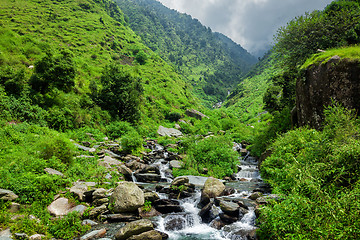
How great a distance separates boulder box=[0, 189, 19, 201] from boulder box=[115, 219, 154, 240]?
6.10m

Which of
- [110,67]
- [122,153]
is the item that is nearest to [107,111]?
[110,67]

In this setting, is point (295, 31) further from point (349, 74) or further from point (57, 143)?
point (57, 143)

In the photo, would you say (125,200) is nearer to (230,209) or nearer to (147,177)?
(230,209)

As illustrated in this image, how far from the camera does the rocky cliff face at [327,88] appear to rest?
49.7ft

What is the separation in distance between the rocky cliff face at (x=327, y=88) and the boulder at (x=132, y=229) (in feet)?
52.7

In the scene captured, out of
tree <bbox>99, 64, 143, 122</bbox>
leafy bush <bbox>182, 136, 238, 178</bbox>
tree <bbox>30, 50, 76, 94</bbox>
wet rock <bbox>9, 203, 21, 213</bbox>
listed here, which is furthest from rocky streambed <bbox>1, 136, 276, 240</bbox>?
tree <bbox>99, 64, 143, 122</bbox>

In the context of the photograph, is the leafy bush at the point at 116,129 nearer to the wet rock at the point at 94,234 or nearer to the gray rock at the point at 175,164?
the gray rock at the point at 175,164

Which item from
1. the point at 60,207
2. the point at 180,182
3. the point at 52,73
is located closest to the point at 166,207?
the point at 180,182

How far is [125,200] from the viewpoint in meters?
12.0

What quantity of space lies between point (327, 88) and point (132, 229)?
66.0 ft

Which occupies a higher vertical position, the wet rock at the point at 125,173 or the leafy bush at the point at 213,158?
the leafy bush at the point at 213,158

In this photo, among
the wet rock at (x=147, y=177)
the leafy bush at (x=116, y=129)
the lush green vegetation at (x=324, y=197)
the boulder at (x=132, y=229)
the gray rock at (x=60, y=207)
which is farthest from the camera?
the leafy bush at (x=116, y=129)

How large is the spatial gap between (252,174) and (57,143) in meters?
22.8

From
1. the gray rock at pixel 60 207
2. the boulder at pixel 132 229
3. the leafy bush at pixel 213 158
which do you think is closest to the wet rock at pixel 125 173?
the gray rock at pixel 60 207
